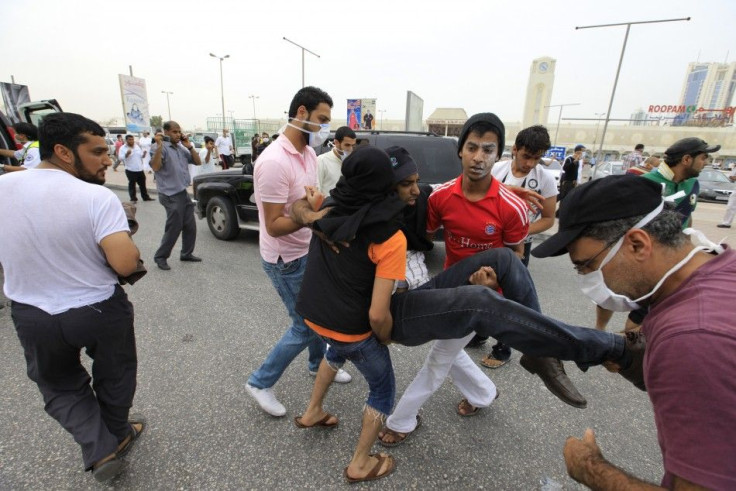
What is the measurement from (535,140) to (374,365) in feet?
8.03

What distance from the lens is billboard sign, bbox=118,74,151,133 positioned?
2100 centimetres

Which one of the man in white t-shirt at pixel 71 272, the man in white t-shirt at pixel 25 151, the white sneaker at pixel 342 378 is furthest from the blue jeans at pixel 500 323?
the man in white t-shirt at pixel 25 151

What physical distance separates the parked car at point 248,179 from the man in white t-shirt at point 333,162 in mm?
666

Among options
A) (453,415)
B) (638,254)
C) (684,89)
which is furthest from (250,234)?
(684,89)

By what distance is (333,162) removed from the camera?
168 inches

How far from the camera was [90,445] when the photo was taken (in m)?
1.73

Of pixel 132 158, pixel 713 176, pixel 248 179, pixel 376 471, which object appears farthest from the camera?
pixel 713 176

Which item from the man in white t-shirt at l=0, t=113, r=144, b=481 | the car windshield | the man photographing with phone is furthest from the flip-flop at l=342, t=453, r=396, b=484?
the car windshield

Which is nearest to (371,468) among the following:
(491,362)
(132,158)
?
(491,362)

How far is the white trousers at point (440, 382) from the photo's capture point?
1.93 meters

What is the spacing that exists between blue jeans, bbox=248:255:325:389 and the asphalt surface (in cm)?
28

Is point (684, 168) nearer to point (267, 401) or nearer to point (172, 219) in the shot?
point (267, 401)

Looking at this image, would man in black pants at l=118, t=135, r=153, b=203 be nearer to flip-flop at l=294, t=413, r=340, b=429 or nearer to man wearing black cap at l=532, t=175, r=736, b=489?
flip-flop at l=294, t=413, r=340, b=429

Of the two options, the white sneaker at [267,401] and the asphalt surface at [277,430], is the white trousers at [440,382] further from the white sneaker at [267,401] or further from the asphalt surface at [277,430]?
the white sneaker at [267,401]
